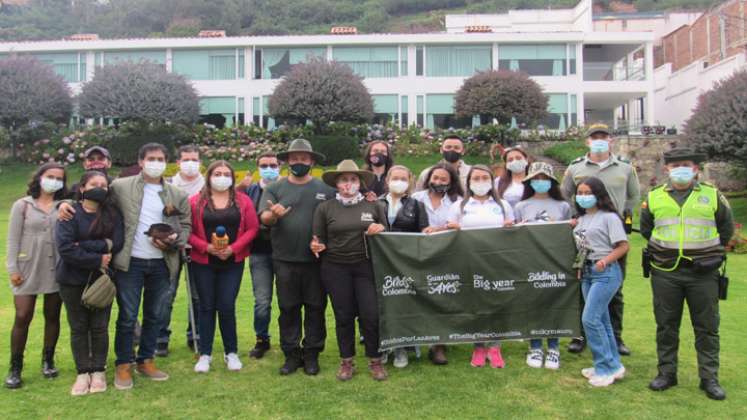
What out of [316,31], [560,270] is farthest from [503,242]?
[316,31]

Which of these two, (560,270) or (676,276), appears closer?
(676,276)

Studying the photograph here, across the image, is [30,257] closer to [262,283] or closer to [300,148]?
[262,283]

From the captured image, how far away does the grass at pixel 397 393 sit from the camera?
4.55 m

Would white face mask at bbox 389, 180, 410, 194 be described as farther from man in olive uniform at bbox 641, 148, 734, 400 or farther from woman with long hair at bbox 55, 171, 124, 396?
woman with long hair at bbox 55, 171, 124, 396

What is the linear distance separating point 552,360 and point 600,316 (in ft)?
2.50

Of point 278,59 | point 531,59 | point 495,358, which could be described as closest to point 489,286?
point 495,358

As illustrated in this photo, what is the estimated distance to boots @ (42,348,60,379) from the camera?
5375 millimetres

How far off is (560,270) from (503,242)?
0.64 metres

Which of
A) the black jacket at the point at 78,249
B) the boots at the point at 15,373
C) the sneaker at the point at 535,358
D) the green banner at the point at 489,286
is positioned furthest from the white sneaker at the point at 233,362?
the sneaker at the point at 535,358

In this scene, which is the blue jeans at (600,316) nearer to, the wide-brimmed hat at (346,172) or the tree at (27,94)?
the wide-brimmed hat at (346,172)

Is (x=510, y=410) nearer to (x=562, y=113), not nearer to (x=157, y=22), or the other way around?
(x=562, y=113)

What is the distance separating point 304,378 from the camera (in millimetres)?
5344

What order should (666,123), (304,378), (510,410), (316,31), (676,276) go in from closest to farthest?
(510,410)
(676,276)
(304,378)
(666,123)
(316,31)

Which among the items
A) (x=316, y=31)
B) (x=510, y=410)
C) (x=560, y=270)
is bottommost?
(x=510, y=410)
